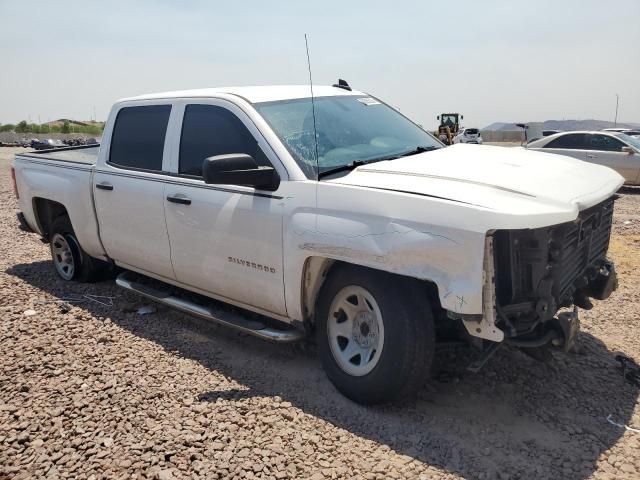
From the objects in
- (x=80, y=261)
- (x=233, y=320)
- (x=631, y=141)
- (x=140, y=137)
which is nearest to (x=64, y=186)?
(x=80, y=261)

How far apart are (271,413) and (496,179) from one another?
187 cm

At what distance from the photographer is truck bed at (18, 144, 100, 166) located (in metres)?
5.89

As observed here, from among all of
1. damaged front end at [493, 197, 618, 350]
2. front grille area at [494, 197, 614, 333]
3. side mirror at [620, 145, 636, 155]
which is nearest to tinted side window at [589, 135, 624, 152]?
side mirror at [620, 145, 636, 155]

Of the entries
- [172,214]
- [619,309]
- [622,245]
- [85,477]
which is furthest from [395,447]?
[622,245]

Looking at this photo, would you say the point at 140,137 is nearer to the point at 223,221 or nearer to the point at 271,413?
the point at 223,221

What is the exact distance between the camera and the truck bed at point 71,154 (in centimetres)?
589

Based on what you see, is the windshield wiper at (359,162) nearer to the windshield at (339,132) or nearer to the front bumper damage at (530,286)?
the windshield at (339,132)

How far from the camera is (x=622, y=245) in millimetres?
7281

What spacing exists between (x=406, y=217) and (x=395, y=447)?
123cm

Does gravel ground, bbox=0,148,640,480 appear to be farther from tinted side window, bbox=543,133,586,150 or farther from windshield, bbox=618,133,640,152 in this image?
tinted side window, bbox=543,133,586,150

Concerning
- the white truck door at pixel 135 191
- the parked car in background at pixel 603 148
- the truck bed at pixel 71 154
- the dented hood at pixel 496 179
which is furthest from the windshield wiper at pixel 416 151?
A: the parked car in background at pixel 603 148

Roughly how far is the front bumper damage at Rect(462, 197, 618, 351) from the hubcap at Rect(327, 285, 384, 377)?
2.06 feet

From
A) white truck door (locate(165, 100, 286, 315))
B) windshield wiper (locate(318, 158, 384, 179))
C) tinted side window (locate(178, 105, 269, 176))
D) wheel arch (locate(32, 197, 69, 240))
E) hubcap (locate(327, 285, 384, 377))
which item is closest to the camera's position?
hubcap (locate(327, 285, 384, 377))

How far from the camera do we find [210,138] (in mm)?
4215
